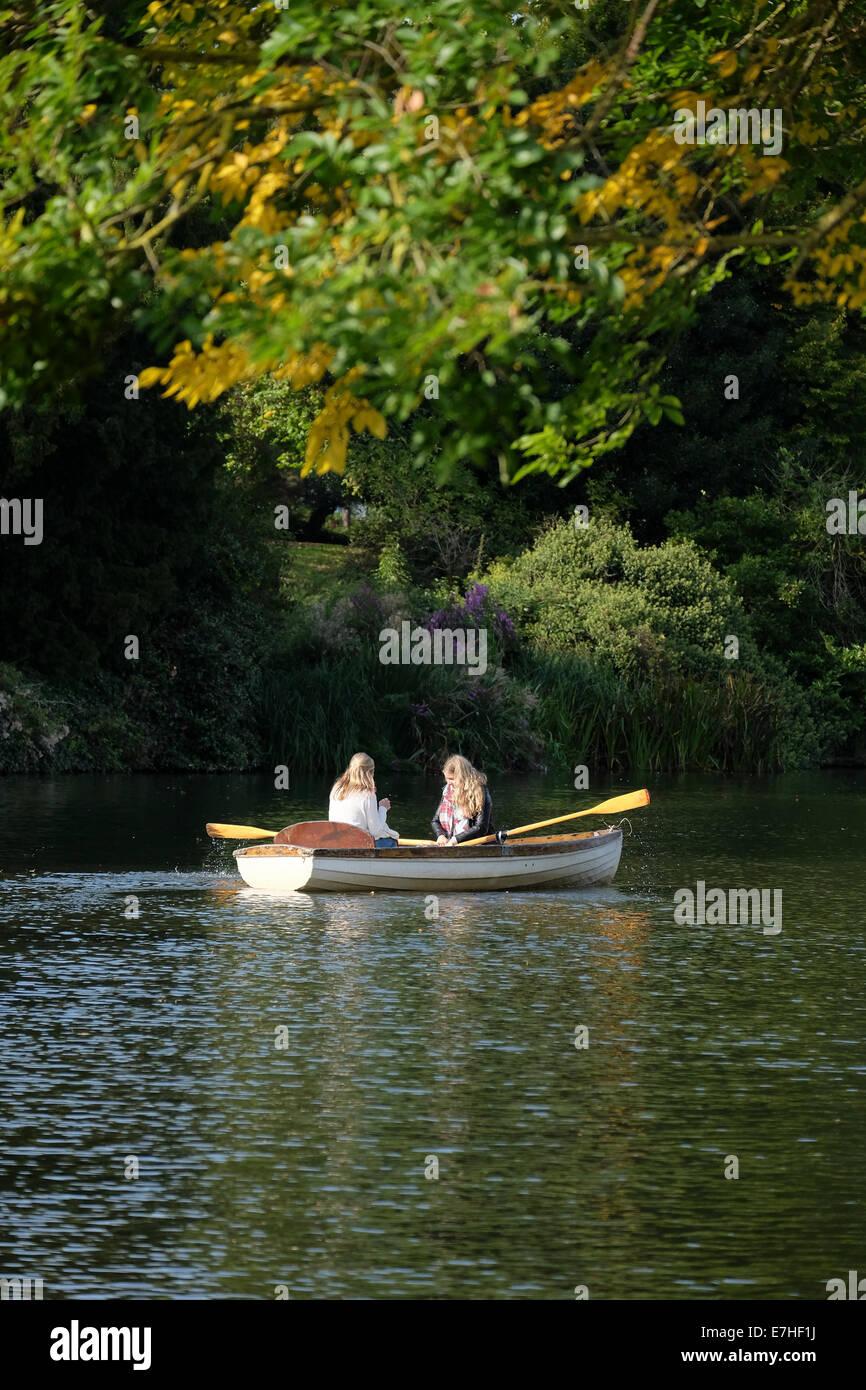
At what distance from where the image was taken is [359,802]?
74.9ft

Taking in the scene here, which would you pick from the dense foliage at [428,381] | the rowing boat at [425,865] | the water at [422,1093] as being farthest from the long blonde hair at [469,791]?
the dense foliage at [428,381]

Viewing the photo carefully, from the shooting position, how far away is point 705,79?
10.9 metres

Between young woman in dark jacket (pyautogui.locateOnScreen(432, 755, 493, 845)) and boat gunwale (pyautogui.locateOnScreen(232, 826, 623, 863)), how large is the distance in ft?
1.32

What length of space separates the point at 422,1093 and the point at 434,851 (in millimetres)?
10062

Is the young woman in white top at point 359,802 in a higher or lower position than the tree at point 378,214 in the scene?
lower

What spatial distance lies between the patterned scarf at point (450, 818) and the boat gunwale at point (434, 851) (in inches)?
25.6

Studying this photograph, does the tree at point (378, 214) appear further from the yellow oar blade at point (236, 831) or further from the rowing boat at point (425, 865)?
the yellow oar blade at point (236, 831)

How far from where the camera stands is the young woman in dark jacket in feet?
75.7

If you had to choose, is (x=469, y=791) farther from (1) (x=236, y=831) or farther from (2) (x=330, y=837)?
(1) (x=236, y=831)

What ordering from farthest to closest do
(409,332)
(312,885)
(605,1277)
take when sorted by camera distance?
(312,885), (605,1277), (409,332)

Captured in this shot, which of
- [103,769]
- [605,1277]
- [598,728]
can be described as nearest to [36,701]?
[103,769]

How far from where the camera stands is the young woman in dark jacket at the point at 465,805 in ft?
75.7

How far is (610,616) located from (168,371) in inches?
1641

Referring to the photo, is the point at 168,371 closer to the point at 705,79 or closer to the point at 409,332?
the point at 409,332
